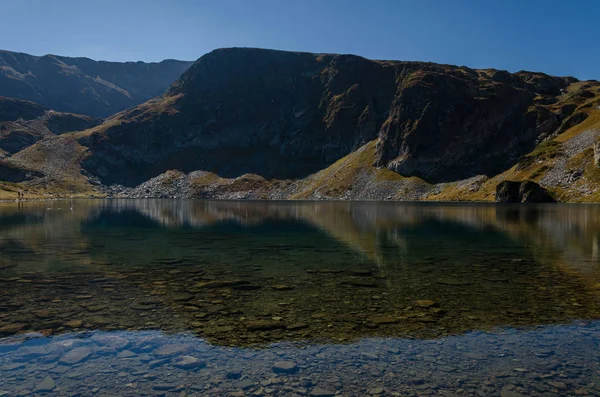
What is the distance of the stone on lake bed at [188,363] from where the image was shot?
14048mm

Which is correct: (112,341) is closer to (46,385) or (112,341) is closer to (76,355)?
(76,355)

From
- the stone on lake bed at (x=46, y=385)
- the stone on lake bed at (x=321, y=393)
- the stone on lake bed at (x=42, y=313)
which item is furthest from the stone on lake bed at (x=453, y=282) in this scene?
the stone on lake bed at (x=42, y=313)

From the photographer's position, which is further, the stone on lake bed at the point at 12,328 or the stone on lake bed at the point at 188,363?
the stone on lake bed at the point at 12,328

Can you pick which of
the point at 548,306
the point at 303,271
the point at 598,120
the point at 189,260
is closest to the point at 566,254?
the point at 548,306

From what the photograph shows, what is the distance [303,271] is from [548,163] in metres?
194

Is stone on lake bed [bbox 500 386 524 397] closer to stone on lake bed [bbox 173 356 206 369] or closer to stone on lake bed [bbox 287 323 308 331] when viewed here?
stone on lake bed [bbox 287 323 308 331]

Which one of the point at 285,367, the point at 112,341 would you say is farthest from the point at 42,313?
the point at 285,367

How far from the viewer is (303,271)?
103 ft

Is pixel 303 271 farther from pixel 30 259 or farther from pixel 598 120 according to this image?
pixel 598 120

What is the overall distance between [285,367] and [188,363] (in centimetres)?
342

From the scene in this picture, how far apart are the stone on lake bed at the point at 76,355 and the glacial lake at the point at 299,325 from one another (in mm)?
42

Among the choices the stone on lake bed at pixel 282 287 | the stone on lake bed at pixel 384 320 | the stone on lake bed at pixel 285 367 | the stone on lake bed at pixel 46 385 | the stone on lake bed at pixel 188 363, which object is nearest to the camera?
the stone on lake bed at pixel 46 385

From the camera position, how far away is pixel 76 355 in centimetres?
1488

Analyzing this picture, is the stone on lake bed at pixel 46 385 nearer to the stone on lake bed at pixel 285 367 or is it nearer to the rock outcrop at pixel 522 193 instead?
the stone on lake bed at pixel 285 367
